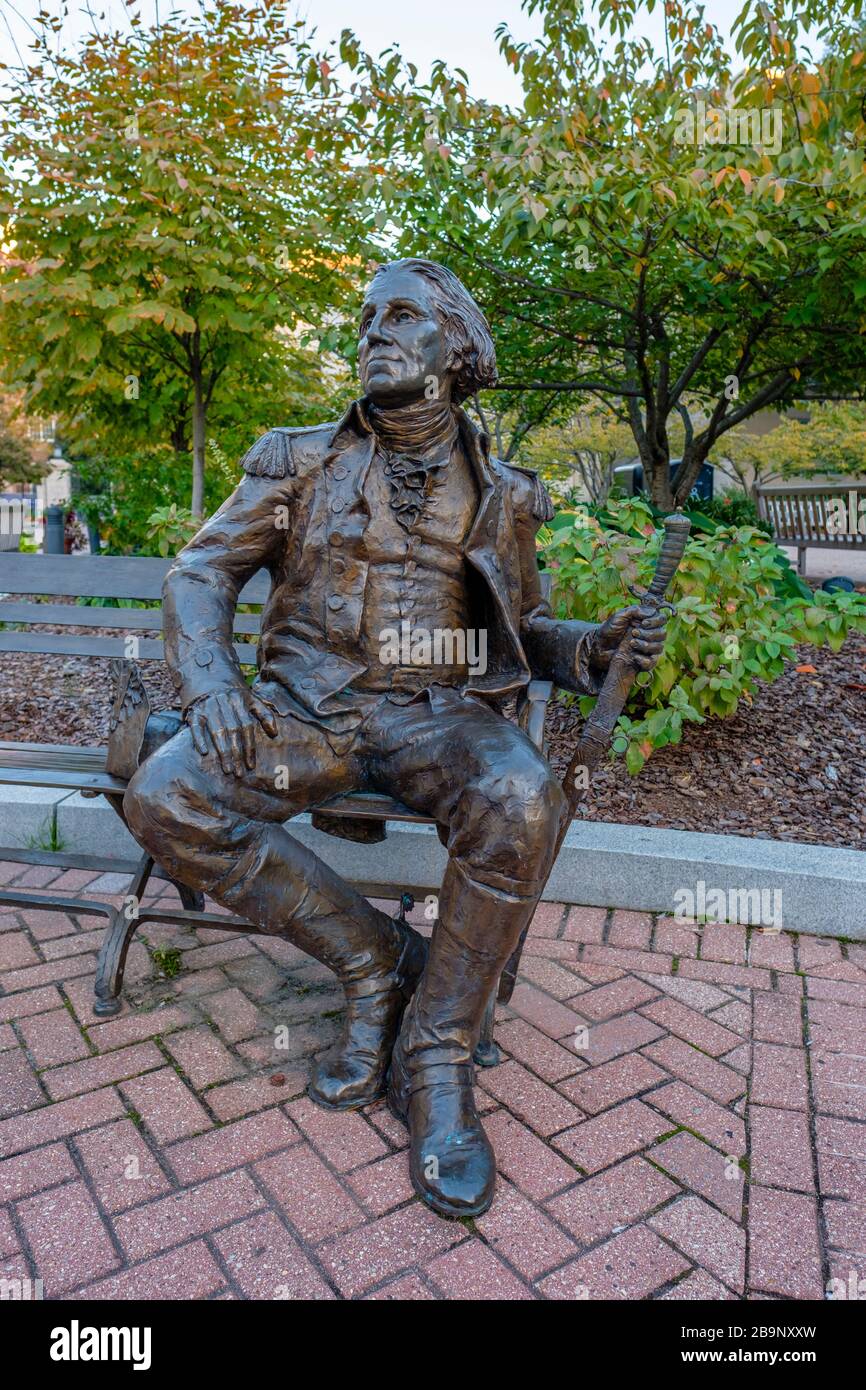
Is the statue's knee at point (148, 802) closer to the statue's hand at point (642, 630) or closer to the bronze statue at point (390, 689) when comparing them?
the bronze statue at point (390, 689)

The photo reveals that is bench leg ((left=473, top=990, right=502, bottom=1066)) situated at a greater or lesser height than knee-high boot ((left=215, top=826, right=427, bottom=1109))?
lesser

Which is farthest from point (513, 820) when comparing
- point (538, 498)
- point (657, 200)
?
Answer: point (657, 200)

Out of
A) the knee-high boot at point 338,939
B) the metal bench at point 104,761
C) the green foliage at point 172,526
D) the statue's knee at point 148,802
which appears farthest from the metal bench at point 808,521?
the statue's knee at point 148,802

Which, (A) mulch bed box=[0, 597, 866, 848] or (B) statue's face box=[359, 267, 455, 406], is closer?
(B) statue's face box=[359, 267, 455, 406]

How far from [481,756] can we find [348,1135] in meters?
0.89

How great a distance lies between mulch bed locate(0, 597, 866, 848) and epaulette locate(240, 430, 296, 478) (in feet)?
6.35

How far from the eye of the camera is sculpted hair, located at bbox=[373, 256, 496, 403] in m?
2.43

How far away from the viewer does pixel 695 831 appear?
3.61 metres

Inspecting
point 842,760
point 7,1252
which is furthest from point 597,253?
point 7,1252

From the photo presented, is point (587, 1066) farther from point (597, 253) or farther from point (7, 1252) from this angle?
point (597, 253)

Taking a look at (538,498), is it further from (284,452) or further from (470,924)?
(470,924)

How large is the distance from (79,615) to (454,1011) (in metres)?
2.26

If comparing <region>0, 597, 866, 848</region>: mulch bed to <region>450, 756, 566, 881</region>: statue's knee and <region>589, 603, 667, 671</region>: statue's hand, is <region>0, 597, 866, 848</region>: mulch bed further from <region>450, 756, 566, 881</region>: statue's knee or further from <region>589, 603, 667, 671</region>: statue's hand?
<region>450, 756, 566, 881</region>: statue's knee

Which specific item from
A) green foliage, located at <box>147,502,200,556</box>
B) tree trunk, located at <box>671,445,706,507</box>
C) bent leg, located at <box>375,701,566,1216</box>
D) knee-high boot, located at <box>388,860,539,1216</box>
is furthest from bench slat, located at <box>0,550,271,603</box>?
tree trunk, located at <box>671,445,706,507</box>
